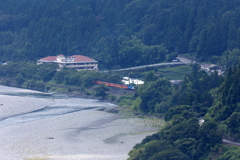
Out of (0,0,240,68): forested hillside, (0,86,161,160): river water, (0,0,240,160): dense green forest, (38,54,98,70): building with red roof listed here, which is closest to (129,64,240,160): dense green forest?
(0,0,240,160): dense green forest

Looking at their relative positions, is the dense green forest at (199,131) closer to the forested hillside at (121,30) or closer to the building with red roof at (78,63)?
the forested hillside at (121,30)

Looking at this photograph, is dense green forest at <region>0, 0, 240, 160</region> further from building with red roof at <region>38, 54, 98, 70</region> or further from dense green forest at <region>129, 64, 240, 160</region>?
building with red roof at <region>38, 54, 98, 70</region>

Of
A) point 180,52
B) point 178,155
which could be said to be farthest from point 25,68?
point 178,155

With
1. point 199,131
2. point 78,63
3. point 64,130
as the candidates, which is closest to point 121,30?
point 78,63

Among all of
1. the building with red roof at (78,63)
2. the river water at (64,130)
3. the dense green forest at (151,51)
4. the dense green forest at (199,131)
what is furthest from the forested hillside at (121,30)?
the dense green forest at (199,131)

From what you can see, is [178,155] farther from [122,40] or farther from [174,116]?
[122,40]

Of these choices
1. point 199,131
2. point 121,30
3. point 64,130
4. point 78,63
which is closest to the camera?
point 199,131

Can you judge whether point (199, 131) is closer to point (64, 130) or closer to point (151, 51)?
point (64, 130)
